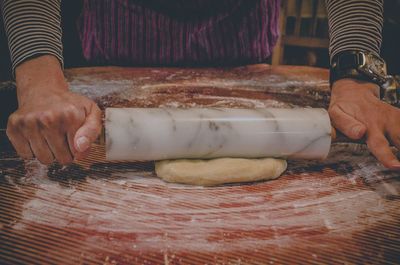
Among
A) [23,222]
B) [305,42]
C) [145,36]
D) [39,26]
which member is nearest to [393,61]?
[305,42]

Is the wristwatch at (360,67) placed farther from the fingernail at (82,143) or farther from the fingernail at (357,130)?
the fingernail at (82,143)

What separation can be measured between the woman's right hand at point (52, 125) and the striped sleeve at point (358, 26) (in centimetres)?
133

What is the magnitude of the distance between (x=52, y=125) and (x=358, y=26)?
5.16ft

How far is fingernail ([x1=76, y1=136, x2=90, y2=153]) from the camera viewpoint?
1172 mm

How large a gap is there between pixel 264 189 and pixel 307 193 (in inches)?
6.3

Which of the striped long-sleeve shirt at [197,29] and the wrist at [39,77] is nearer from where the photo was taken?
the wrist at [39,77]

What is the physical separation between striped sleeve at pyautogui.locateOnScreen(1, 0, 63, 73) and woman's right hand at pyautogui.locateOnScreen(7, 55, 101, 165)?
26 centimetres

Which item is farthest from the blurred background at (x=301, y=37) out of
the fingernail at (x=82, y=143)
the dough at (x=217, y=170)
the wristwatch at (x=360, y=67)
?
the dough at (x=217, y=170)

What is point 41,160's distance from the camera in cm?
127

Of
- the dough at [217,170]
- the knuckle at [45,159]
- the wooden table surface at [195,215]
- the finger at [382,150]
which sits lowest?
the wooden table surface at [195,215]

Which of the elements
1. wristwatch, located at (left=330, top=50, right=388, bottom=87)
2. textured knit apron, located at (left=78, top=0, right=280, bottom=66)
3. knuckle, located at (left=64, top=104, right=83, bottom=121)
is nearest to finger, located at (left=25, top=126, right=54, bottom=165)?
knuckle, located at (left=64, top=104, right=83, bottom=121)

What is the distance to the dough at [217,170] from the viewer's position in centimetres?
125

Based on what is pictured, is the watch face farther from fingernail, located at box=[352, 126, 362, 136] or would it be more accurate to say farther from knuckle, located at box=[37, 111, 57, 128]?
knuckle, located at box=[37, 111, 57, 128]

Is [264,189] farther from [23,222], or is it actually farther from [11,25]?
[11,25]
